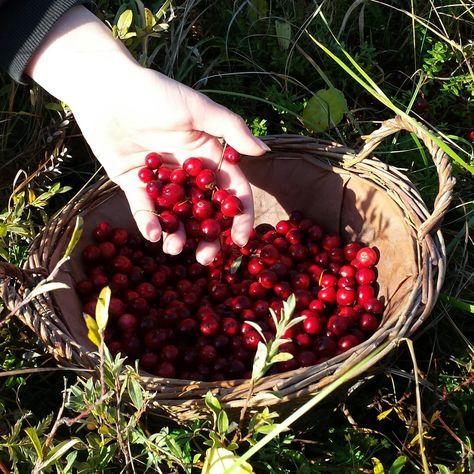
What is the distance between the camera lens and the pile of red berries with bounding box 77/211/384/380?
2096 mm

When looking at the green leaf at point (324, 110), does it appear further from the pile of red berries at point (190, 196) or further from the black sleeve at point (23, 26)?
the black sleeve at point (23, 26)

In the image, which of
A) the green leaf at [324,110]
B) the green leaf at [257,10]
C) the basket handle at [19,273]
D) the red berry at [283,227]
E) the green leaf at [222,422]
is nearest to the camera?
the green leaf at [222,422]

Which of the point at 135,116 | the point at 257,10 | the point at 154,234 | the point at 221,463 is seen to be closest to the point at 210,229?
the point at 154,234

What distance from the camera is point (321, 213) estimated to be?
250 centimetres

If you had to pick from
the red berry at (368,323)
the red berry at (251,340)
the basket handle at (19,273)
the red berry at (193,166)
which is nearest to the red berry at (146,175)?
the red berry at (193,166)

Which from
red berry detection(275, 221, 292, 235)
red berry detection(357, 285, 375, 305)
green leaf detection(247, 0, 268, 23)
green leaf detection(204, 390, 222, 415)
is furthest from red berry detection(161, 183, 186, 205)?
green leaf detection(247, 0, 268, 23)

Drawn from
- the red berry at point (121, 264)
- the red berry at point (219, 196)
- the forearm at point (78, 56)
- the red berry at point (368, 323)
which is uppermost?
the forearm at point (78, 56)

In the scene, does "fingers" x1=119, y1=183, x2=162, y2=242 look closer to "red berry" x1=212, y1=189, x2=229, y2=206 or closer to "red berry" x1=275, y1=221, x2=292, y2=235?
"red berry" x1=212, y1=189, x2=229, y2=206

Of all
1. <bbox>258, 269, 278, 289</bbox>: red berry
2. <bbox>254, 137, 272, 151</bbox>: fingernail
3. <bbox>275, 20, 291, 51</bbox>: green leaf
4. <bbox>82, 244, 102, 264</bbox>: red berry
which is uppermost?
<bbox>275, 20, 291, 51</bbox>: green leaf

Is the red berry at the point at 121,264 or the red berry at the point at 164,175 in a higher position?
the red berry at the point at 164,175

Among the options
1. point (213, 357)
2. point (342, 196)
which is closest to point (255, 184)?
point (342, 196)

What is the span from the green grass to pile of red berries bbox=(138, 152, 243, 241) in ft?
1.10

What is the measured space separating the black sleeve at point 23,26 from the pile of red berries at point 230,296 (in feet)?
1.96

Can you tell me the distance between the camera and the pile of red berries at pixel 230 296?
210 cm
